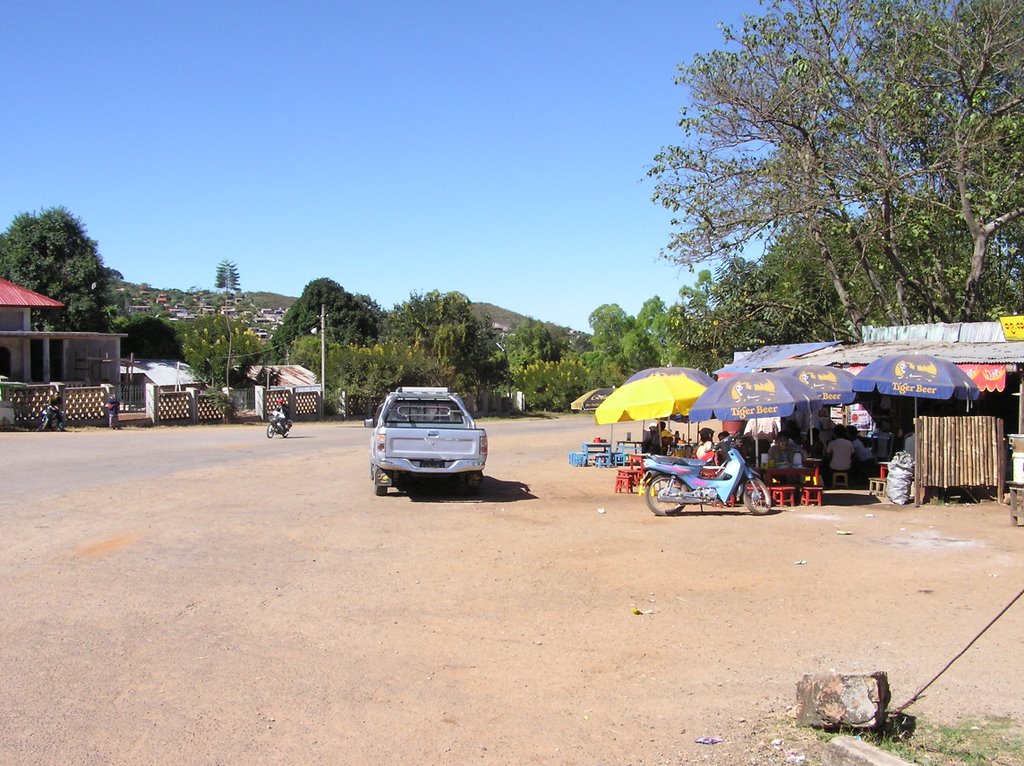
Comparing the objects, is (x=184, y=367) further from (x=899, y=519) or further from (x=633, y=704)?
(x=633, y=704)

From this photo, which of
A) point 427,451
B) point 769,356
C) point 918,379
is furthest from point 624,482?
point 769,356

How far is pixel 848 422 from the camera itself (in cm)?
2314

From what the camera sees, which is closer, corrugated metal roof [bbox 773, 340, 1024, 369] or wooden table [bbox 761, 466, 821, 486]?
wooden table [bbox 761, 466, 821, 486]

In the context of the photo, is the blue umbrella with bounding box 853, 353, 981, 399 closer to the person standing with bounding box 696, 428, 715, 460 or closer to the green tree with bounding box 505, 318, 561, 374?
the person standing with bounding box 696, 428, 715, 460

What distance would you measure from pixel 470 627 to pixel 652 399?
904 centimetres

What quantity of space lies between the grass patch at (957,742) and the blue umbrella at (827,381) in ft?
31.4

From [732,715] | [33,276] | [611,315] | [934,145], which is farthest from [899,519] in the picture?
[611,315]

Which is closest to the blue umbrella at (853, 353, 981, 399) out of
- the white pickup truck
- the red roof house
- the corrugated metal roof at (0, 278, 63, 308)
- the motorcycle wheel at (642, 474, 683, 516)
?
the motorcycle wheel at (642, 474, 683, 516)

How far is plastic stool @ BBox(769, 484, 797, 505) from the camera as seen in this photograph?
575 inches

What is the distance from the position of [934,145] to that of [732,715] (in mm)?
19528

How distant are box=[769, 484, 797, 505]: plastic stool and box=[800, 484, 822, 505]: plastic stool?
14 centimetres

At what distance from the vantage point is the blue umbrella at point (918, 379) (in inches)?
556

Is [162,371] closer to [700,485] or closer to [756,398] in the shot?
[700,485]

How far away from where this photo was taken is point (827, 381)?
48.0 ft
